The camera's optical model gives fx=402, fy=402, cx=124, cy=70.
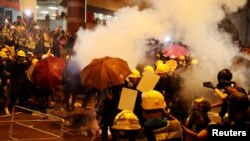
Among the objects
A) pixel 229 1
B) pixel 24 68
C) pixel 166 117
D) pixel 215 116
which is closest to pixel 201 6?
pixel 229 1

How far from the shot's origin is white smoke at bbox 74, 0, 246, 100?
1017 cm

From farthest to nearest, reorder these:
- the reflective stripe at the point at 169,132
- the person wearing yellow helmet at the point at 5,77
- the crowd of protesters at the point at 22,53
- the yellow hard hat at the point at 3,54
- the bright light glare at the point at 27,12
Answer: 1. the bright light glare at the point at 27,12
2. the yellow hard hat at the point at 3,54
3. the person wearing yellow helmet at the point at 5,77
4. the crowd of protesters at the point at 22,53
5. the reflective stripe at the point at 169,132

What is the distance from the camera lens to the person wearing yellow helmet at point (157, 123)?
443cm

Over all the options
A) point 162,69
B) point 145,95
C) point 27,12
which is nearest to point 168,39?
point 162,69

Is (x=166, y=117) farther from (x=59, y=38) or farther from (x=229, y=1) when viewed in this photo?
(x=59, y=38)

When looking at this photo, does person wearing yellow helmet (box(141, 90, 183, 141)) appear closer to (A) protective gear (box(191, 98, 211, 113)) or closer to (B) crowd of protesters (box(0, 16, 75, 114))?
(A) protective gear (box(191, 98, 211, 113))

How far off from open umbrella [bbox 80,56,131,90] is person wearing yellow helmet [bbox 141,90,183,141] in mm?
3583

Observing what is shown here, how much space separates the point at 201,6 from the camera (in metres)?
11.8

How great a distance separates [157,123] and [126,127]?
0.47m

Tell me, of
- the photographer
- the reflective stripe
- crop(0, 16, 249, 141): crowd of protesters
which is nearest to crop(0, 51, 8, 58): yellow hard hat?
crop(0, 16, 249, 141): crowd of protesters

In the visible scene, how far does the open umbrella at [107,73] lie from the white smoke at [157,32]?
142 centimetres

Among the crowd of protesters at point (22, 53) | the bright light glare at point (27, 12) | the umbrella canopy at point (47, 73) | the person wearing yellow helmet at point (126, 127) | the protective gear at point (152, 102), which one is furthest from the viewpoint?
the bright light glare at point (27, 12)

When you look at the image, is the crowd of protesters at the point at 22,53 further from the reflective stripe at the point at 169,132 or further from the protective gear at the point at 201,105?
the reflective stripe at the point at 169,132

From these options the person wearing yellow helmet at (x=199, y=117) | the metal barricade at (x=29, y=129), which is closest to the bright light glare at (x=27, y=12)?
the metal barricade at (x=29, y=129)
